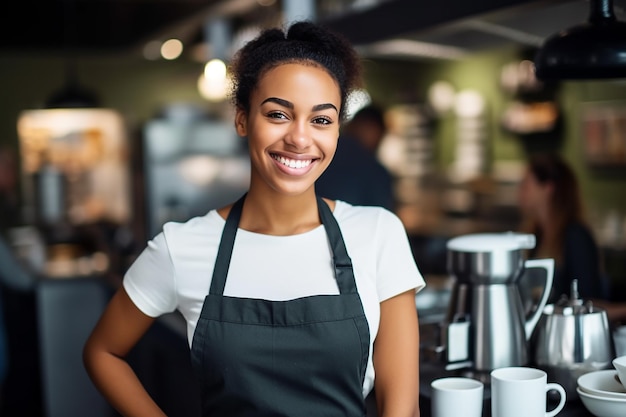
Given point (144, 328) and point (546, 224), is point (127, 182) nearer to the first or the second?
point (546, 224)

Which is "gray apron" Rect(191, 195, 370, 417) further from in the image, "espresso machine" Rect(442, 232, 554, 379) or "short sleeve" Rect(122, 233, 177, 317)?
"espresso machine" Rect(442, 232, 554, 379)

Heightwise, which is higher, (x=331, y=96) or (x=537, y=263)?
(x=331, y=96)

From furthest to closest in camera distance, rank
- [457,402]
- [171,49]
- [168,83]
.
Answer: [168,83] < [171,49] < [457,402]

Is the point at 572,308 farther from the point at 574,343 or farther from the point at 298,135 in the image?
the point at 298,135

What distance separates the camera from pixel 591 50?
2174 millimetres

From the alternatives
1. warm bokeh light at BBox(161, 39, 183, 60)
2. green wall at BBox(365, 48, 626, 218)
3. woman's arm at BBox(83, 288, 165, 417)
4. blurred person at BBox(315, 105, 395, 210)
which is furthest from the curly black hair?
warm bokeh light at BBox(161, 39, 183, 60)

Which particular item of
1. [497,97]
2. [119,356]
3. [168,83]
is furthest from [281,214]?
[168,83]

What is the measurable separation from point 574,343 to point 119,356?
1104mm

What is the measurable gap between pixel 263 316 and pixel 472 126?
769 centimetres

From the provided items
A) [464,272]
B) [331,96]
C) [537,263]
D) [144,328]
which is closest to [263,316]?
[144,328]

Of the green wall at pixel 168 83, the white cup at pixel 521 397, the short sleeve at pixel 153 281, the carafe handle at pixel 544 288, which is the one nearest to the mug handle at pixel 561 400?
the white cup at pixel 521 397

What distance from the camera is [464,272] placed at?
2268 millimetres

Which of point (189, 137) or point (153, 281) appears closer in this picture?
point (153, 281)

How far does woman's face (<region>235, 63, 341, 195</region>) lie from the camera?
1.80m
